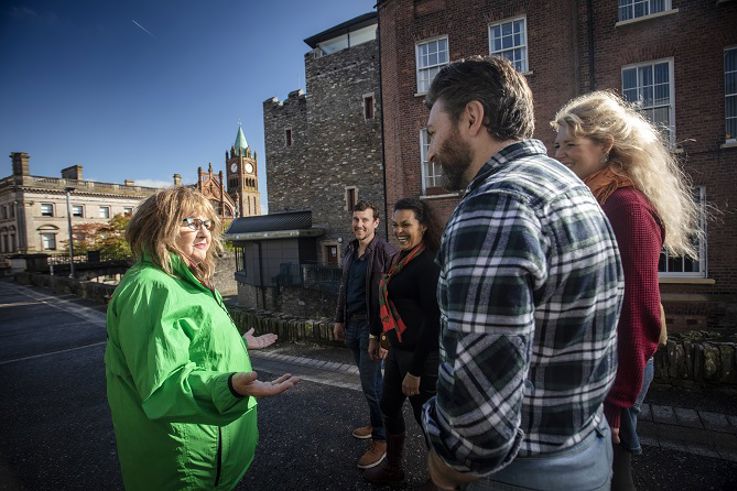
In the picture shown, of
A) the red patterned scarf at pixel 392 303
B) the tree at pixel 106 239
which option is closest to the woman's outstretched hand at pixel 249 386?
the red patterned scarf at pixel 392 303

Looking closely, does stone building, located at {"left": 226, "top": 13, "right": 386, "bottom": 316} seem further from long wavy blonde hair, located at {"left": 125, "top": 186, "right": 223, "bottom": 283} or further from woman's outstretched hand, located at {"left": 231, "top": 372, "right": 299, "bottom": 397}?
woman's outstretched hand, located at {"left": 231, "top": 372, "right": 299, "bottom": 397}

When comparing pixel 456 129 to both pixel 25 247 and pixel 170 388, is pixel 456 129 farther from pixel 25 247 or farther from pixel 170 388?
pixel 25 247

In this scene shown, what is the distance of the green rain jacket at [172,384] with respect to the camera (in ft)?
5.00

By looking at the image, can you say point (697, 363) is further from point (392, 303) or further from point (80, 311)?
point (80, 311)

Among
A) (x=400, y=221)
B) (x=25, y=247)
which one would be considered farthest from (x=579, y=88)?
(x=25, y=247)

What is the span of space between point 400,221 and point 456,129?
178 centimetres

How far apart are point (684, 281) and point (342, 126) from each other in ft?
55.0

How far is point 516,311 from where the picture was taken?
0.89 m

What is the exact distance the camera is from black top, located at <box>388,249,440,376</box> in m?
2.59

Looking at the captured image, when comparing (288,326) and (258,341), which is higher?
(258,341)

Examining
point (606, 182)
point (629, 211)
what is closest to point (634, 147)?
point (606, 182)

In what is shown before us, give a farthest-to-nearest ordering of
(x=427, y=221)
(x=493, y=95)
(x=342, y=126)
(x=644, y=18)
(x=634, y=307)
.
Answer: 1. (x=342, y=126)
2. (x=644, y=18)
3. (x=427, y=221)
4. (x=634, y=307)
5. (x=493, y=95)

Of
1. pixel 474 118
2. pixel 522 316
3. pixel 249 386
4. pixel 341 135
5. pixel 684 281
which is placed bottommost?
pixel 684 281

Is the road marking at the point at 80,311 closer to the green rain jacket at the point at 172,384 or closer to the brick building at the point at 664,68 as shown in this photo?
the green rain jacket at the point at 172,384
